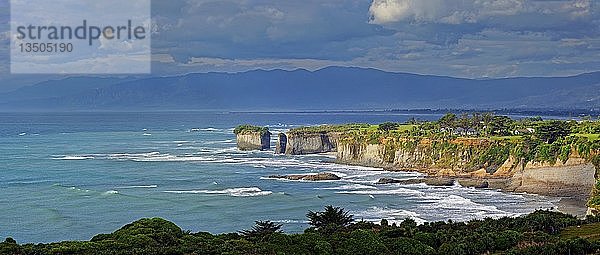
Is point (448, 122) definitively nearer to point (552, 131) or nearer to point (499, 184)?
point (552, 131)

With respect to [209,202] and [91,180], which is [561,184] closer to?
[209,202]

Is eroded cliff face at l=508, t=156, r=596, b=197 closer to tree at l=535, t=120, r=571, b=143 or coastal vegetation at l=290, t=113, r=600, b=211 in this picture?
coastal vegetation at l=290, t=113, r=600, b=211

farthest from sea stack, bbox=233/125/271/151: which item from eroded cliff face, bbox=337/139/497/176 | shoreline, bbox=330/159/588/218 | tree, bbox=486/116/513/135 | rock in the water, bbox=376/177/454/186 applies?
rock in the water, bbox=376/177/454/186

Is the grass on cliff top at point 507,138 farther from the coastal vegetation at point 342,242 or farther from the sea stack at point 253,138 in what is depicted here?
the coastal vegetation at point 342,242

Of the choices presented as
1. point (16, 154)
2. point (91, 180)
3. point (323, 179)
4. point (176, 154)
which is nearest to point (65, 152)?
point (16, 154)

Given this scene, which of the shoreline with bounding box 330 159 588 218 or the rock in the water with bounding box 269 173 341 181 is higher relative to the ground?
the shoreline with bounding box 330 159 588 218
